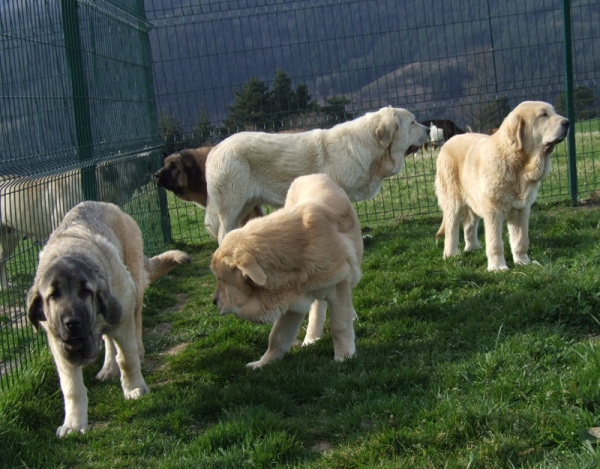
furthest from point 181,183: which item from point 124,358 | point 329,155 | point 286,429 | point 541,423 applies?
point 541,423

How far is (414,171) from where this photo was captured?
452 inches

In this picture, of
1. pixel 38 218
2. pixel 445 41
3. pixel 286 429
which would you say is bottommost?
pixel 286 429

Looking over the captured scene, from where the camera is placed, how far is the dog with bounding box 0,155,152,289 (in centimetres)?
567

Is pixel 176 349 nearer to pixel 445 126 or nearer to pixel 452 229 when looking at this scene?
pixel 452 229

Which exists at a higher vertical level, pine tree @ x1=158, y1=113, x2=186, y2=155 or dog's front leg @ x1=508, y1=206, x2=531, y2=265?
pine tree @ x1=158, y1=113, x2=186, y2=155

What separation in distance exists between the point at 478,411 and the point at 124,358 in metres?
2.50

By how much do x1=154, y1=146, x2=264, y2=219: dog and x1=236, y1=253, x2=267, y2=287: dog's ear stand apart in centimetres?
481

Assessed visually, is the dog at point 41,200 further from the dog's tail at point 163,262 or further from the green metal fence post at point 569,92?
the green metal fence post at point 569,92

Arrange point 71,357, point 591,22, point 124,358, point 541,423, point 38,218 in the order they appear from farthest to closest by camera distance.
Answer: point 591,22, point 38,218, point 124,358, point 71,357, point 541,423

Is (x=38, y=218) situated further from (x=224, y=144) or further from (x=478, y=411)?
(x=478, y=411)

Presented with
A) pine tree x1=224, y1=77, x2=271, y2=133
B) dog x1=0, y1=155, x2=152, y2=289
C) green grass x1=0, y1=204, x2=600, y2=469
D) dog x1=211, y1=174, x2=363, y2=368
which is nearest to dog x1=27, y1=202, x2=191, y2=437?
green grass x1=0, y1=204, x2=600, y2=469

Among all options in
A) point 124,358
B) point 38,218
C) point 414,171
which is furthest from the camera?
point 414,171

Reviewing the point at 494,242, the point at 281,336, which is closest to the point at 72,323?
the point at 281,336

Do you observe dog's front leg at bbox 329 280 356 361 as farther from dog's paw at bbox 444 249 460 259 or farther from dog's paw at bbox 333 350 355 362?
dog's paw at bbox 444 249 460 259
